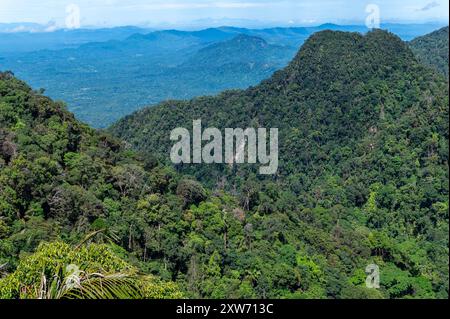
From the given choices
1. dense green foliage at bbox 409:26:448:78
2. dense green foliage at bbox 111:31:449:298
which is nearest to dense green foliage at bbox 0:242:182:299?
dense green foliage at bbox 111:31:449:298

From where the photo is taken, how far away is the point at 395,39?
49969 mm

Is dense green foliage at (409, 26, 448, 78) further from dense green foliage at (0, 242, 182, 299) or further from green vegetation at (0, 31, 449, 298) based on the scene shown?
dense green foliage at (0, 242, 182, 299)

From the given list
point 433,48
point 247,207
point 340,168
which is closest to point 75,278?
point 247,207

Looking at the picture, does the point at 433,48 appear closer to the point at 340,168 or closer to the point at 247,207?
the point at 340,168

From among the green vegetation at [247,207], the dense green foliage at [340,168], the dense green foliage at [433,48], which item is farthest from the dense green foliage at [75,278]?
the dense green foliage at [433,48]

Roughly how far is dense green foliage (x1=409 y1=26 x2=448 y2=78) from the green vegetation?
89.1ft

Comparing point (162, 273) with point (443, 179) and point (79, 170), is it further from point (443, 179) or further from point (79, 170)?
point (443, 179)

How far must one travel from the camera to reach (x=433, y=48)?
78.5 metres

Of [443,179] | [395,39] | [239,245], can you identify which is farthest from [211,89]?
[239,245]

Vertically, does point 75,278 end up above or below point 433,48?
below

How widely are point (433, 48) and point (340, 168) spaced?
50.0 meters

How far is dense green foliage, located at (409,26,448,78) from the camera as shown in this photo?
69938 mm

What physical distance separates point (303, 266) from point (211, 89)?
140 meters

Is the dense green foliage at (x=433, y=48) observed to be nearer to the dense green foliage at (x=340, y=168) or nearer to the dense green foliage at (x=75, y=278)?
the dense green foliage at (x=340, y=168)
